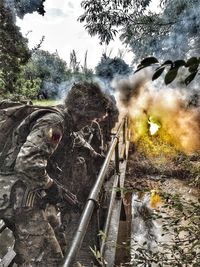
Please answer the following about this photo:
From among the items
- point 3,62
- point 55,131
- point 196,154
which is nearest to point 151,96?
point 196,154

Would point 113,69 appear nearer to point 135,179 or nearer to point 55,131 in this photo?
point 135,179

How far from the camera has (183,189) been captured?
9062mm

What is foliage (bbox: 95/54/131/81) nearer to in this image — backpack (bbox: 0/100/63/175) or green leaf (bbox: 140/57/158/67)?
backpack (bbox: 0/100/63/175)

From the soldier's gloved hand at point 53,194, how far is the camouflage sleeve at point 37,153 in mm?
237

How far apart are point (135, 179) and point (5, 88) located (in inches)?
214

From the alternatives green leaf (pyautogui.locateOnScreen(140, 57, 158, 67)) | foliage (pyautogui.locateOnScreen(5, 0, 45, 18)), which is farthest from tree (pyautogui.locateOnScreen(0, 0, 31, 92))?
green leaf (pyautogui.locateOnScreen(140, 57, 158, 67))

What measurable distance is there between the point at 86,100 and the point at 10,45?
6636 millimetres

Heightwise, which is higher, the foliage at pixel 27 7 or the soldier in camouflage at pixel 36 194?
the foliage at pixel 27 7

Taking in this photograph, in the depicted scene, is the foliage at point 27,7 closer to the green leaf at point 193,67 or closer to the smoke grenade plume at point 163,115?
the smoke grenade plume at point 163,115

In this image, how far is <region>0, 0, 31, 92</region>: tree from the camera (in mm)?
8989

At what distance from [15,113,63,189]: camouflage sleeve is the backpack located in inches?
4.3

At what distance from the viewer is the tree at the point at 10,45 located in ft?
29.5

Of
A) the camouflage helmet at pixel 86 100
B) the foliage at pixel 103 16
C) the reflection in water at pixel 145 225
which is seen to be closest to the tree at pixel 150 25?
the foliage at pixel 103 16

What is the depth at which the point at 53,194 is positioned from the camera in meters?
3.00
